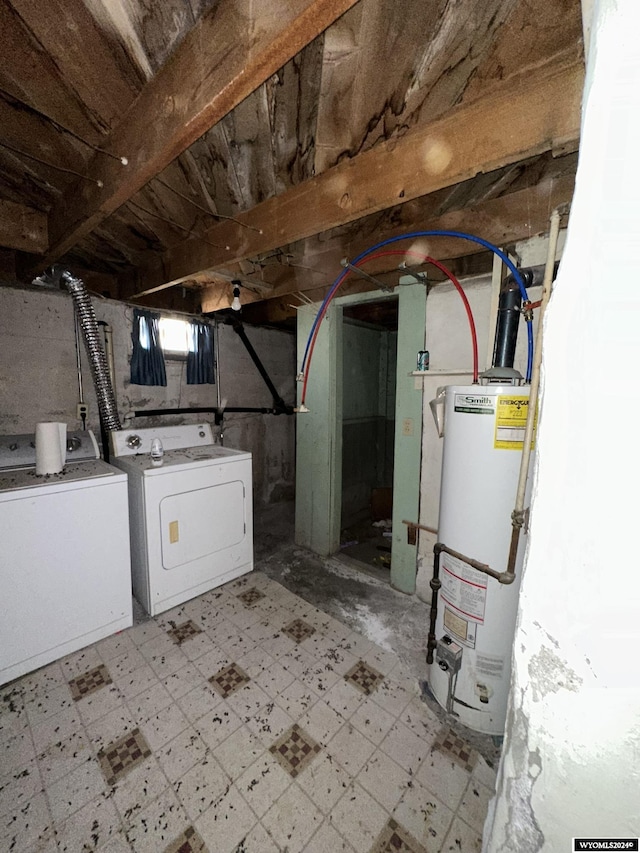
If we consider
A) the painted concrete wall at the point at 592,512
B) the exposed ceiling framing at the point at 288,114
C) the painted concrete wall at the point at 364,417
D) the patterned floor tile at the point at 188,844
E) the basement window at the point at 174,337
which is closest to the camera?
the painted concrete wall at the point at 592,512

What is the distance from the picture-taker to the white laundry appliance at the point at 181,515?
2.11 meters

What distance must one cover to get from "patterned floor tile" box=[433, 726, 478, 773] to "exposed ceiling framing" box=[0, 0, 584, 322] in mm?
2191

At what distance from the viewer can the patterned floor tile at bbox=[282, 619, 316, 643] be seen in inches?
77.7

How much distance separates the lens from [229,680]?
1.68 metres

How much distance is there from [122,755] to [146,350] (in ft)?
8.61

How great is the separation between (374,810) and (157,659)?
125cm

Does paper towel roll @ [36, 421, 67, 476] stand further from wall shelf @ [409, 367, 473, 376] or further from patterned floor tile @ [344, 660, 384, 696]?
wall shelf @ [409, 367, 473, 376]

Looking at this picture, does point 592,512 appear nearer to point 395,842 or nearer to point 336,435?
point 395,842

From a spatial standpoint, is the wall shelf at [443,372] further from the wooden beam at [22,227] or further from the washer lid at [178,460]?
the wooden beam at [22,227]

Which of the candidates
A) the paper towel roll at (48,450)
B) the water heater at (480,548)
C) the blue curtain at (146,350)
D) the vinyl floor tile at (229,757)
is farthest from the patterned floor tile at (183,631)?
the blue curtain at (146,350)

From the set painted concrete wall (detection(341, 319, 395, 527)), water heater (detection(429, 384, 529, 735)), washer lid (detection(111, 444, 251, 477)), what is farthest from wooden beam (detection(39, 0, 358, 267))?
painted concrete wall (detection(341, 319, 395, 527))

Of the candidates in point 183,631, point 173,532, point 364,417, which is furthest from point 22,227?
point 364,417

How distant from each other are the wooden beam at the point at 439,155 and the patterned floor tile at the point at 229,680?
2209 mm

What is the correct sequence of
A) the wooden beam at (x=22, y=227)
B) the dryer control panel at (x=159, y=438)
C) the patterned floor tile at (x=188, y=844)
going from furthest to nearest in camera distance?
the dryer control panel at (x=159, y=438) < the wooden beam at (x=22, y=227) < the patterned floor tile at (x=188, y=844)
